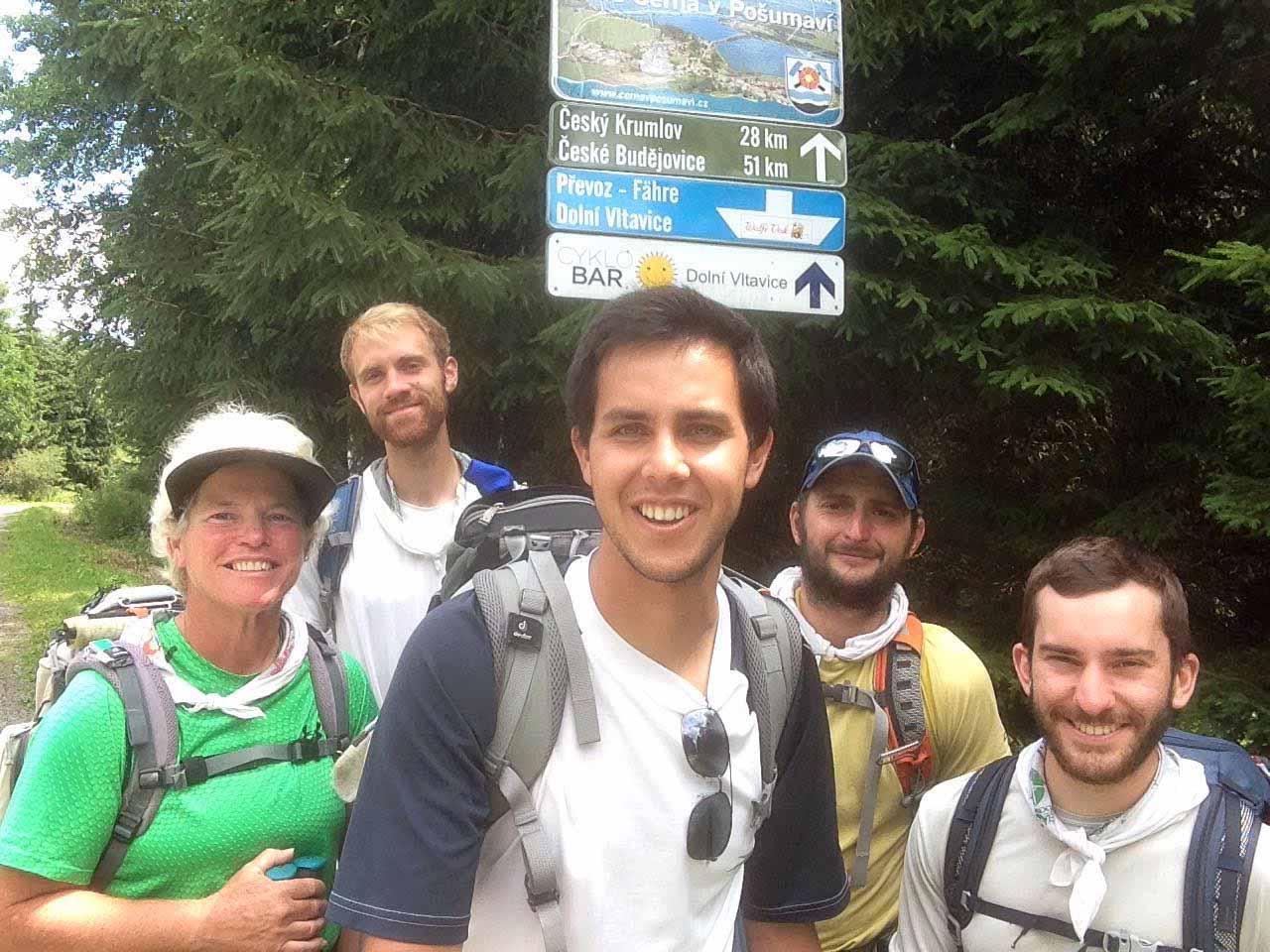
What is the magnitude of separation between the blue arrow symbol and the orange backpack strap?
2.12 metres

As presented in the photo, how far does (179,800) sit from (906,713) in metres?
1.64

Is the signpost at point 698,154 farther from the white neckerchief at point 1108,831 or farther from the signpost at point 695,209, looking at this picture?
the white neckerchief at point 1108,831

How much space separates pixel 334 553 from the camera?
3.12 metres

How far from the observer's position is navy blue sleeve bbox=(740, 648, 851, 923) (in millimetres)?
1931

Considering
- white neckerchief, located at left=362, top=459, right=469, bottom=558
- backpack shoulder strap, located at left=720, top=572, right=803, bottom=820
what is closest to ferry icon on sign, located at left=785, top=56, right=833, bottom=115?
white neckerchief, located at left=362, top=459, right=469, bottom=558

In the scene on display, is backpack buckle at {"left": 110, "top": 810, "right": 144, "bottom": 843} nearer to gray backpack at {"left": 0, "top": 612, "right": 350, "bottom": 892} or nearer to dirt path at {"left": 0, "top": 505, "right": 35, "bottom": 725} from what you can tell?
gray backpack at {"left": 0, "top": 612, "right": 350, "bottom": 892}

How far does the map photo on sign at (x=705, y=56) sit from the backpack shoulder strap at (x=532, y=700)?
3144 millimetres

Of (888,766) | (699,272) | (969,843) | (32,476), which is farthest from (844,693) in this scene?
(32,476)

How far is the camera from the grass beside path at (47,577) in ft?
36.2

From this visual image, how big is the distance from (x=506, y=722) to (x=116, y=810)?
798mm

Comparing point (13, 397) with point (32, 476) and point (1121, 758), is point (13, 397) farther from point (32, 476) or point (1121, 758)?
point (1121, 758)

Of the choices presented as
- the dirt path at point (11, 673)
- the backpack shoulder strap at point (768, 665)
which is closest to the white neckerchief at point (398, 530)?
the backpack shoulder strap at point (768, 665)

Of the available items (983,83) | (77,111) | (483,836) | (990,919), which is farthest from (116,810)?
(77,111)

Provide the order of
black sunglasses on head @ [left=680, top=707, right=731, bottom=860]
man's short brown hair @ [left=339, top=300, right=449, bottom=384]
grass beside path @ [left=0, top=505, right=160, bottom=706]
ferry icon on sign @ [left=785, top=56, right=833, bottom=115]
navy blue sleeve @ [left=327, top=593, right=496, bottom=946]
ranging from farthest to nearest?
1. grass beside path @ [left=0, top=505, right=160, bottom=706]
2. ferry icon on sign @ [left=785, top=56, right=833, bottom=115]
3. man's short brown hair @ [left=339, top=300, right=449, bottom=384]
4. black sunglasses on head @ [left=680, top=707, right=731, bottom=860]
5. navy blue sleeve @ [left=327, top=593, right=496, bottom=946]
